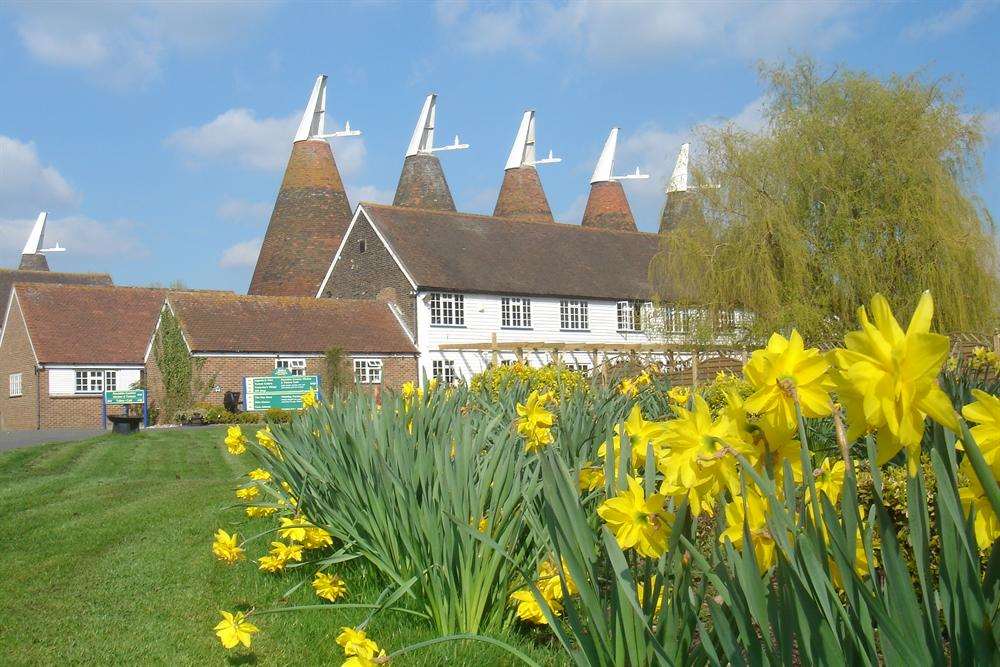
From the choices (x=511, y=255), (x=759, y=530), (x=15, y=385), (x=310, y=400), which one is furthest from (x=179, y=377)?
(x=759, y=530)

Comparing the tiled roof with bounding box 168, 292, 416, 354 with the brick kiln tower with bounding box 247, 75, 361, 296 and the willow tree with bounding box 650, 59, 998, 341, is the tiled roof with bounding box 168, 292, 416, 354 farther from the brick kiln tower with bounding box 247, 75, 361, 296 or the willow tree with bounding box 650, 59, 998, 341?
the willow tree with bounding box 650, 59, 998, 341

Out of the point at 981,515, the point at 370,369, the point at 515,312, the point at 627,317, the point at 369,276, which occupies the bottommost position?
the point at 981,515

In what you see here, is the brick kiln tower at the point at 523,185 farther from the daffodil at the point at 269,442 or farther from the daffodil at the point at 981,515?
the daffodil at the point at 981,515

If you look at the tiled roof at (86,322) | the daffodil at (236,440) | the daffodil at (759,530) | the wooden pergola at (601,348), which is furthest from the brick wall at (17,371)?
the daffodil at (759,530)

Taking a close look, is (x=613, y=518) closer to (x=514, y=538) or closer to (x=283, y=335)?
(x=514, y=538)

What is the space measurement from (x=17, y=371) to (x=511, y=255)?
785 inches

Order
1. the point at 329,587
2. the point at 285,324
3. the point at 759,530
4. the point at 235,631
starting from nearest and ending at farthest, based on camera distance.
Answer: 1. the point at 759,530
2. the point at 235,631
3. the point at 329,587
4. the point at 285,324

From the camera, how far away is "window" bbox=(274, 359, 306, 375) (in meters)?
35.3

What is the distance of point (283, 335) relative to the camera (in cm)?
3594

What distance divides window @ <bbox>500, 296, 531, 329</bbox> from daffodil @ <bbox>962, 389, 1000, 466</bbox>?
123 ft

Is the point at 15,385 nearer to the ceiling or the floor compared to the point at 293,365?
nearer to the floor

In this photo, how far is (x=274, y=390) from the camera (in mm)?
30891

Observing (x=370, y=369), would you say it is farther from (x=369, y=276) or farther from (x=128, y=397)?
(x=128, y=397)

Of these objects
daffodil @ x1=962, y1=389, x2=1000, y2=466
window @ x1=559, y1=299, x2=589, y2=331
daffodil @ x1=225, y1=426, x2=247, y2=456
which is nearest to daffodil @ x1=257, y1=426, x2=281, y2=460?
daffodil @ x1=225, y1=426, x2=247, y2=456
